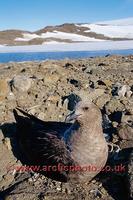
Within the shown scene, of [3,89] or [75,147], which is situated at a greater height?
A: [3,89]

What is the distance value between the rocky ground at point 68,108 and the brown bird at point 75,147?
0.29 metres

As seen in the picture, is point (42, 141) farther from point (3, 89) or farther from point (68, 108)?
point (3, 89)

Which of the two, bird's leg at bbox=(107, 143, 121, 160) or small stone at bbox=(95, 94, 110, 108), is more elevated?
small stone at bbox=(95, 94, 110, 108)

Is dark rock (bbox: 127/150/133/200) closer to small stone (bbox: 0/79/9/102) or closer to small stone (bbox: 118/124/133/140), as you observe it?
small stone (bbox: 118/124/133/140)

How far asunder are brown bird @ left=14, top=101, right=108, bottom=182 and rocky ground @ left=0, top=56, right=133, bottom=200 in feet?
0.95

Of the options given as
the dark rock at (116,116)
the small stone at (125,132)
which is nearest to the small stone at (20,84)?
the dark rock at (116,116)

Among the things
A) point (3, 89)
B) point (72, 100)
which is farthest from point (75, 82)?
point (3, 89)

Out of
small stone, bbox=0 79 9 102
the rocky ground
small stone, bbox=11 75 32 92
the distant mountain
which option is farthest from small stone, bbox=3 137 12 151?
the distant mountain

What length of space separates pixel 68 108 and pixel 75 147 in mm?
2820

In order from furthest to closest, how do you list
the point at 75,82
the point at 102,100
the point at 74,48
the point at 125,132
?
the point at 74,48, the point at 75,82, the point at 102,100, the point at 125,132

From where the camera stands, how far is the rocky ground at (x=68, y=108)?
24.8 feet

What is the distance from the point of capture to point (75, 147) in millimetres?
7441

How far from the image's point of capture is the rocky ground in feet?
24.8

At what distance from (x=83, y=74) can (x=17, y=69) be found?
6.93ft
